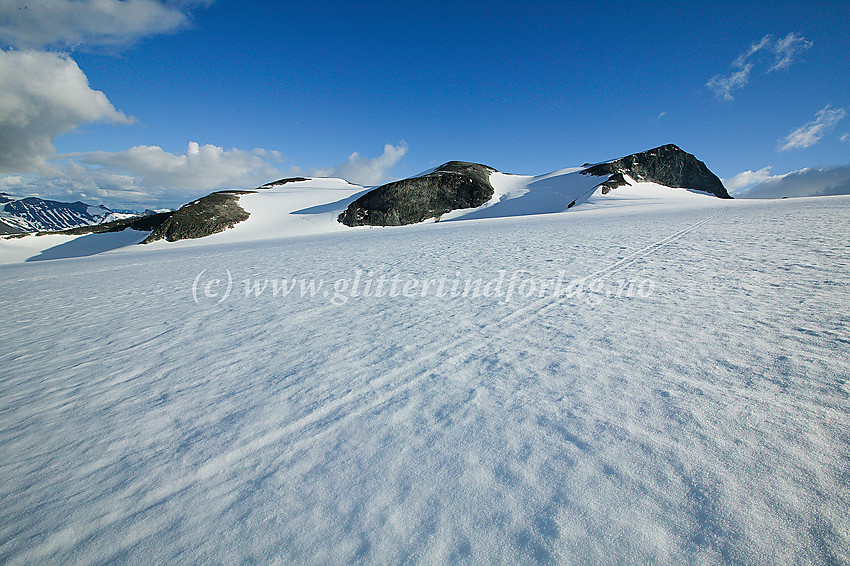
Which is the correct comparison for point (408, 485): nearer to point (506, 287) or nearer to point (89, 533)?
point (89, 533)

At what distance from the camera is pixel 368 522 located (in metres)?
2.14

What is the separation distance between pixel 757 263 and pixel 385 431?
31.0ft

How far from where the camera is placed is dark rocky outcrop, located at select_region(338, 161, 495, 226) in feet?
160

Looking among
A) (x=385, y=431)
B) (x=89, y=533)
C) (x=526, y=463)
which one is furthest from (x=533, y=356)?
(x=89, y=533)

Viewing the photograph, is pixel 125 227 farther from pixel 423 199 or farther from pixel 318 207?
pixel 423 199

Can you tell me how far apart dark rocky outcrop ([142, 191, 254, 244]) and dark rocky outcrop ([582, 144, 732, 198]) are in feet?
195

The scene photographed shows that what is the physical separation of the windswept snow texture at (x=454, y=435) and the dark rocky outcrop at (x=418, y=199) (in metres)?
43.6

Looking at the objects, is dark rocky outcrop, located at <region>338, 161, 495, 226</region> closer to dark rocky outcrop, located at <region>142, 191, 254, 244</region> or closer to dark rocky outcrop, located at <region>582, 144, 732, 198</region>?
dark rocky outcrop, located at <region>142, 191, 254, 244</region>

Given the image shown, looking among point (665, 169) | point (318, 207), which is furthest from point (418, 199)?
point (665, 169)

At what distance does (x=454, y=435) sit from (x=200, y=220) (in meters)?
49.9

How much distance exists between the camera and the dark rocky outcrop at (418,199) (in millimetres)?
48772

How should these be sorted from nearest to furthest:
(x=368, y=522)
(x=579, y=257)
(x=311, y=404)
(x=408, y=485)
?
(x=368, y=522)
(x=408, y=485)
(x=311, y=404)
(x=579, y=257)

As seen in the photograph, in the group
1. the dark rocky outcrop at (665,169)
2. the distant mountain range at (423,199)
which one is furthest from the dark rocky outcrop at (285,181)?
the dark rocky outcrop at (665,169)

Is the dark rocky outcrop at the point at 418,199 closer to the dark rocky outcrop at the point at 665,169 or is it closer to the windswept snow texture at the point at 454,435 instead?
the dark rocky outcrop at the point at 665,169
